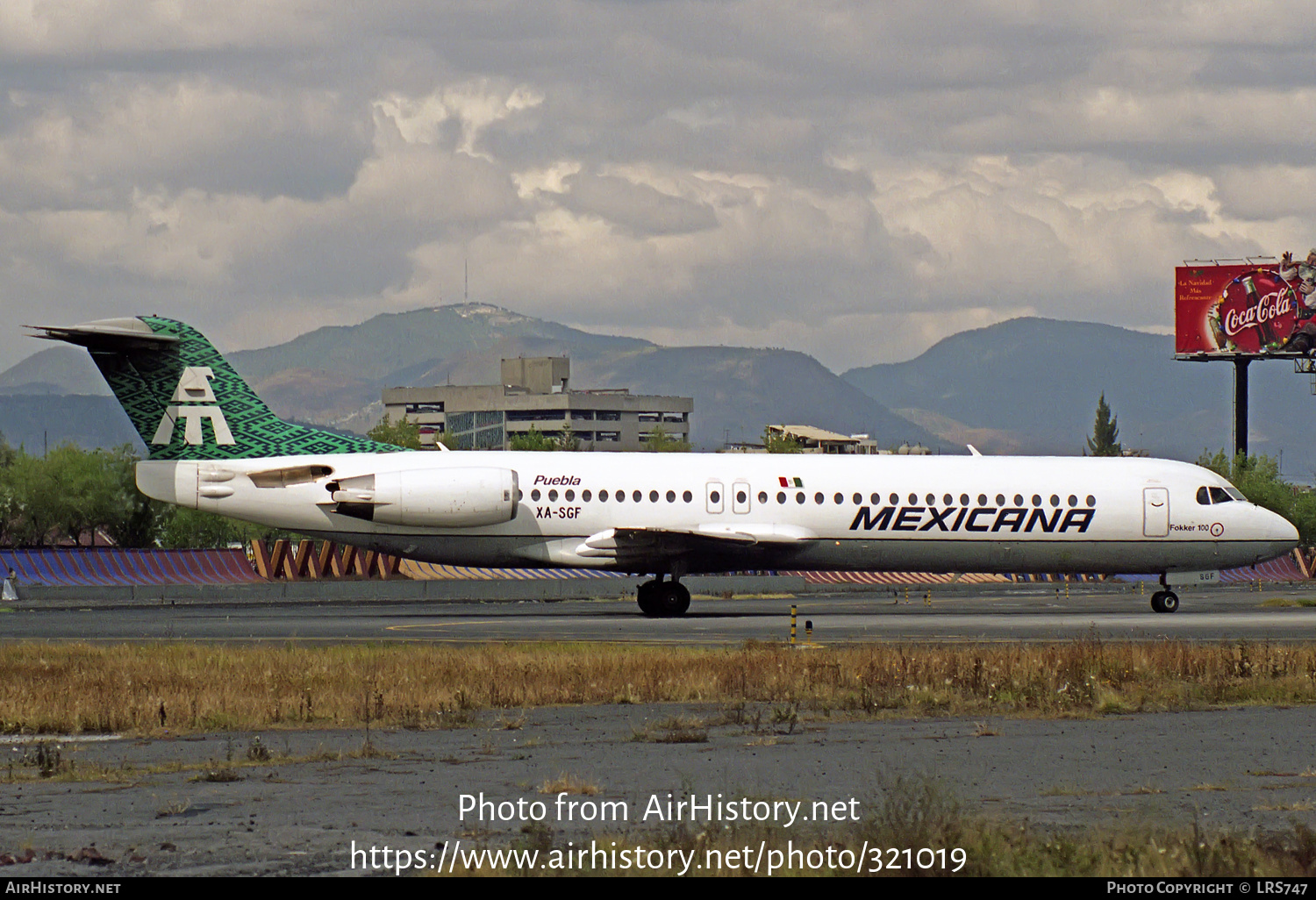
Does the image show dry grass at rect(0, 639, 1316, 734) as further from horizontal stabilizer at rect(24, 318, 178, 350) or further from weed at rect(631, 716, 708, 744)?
horizontal stabilizer at rect(24, 318, 178, 350)

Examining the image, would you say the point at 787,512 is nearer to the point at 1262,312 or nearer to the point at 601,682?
the point at 601,682

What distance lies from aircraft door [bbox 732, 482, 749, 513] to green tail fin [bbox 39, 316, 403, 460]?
10.5 metres

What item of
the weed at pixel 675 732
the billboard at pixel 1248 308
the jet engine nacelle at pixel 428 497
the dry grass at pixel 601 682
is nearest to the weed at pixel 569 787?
the weed at pixel 675 732

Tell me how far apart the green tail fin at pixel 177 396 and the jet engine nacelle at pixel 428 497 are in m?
2.07

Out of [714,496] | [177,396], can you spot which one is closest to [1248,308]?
[714,496]

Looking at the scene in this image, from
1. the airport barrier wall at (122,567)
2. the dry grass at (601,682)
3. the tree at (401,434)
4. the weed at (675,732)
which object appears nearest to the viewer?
the weed at (675,732)

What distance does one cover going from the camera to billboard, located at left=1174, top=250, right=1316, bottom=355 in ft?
299

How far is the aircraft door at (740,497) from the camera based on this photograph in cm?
3809

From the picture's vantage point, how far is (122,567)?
172 feet

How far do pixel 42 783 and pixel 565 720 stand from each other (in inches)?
244

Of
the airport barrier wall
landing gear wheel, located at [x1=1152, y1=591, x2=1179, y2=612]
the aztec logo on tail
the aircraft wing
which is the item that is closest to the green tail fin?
the aztec logo on tail

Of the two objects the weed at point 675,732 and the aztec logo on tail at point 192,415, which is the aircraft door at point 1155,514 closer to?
the aztec logo on tail at point 192,415

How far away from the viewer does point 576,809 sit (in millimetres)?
11656
